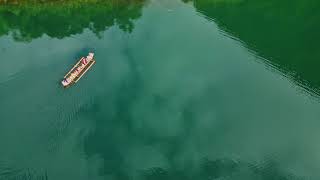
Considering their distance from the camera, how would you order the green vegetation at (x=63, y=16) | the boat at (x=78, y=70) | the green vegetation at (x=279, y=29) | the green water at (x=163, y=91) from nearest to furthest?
the green water at (x=163, y=91)
the boat at (x=78, y=70)
the green vegetation at (x=279, y=29)
the green vegetation at (x=63, y=16)

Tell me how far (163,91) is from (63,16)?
1586 centimetres

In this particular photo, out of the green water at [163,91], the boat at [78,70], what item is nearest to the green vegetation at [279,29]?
the green water at [163,91]

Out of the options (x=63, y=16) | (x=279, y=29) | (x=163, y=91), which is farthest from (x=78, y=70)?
(x=279, y=29)

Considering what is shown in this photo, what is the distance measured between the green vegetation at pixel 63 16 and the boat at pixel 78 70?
5573 mm

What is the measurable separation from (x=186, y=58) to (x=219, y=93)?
543cm

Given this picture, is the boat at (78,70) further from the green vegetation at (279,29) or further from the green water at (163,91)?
the green vegetation at (279,29)

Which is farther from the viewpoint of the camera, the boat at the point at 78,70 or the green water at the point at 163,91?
the boat at the point at 78,70

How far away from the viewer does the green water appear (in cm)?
3822

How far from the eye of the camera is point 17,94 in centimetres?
4291

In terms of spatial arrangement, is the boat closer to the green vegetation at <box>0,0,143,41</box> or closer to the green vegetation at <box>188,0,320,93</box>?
the green vegetation at <box>0,0,143,41</box>

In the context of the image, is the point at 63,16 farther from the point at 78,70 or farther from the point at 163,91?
the point at 163,91

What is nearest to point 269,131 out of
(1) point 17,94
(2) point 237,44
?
(2) point 237,44

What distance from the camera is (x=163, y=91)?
4356 centimetres

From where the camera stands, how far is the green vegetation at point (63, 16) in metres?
50.8
